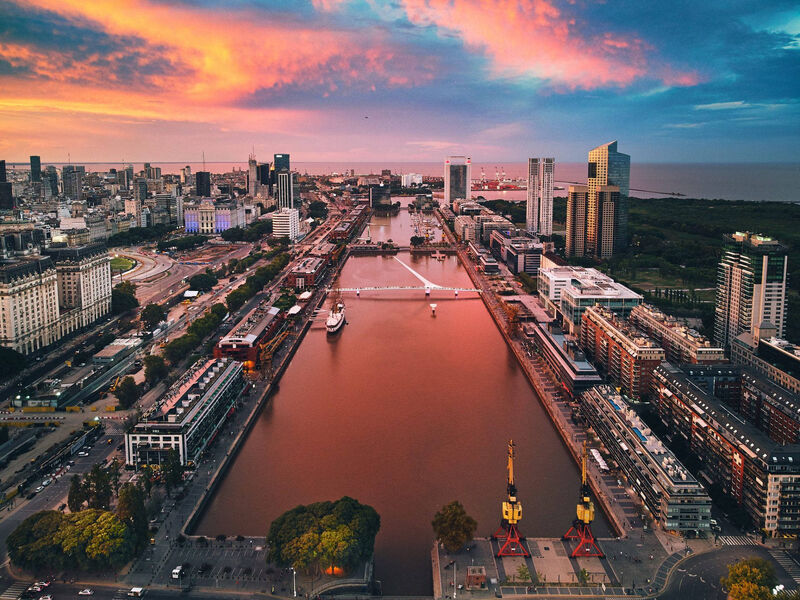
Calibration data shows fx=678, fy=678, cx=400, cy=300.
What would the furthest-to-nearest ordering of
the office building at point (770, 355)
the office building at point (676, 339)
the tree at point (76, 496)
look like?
the office building at point (676, 339), the office building at point (770, 355), the tree at point (76, 496)

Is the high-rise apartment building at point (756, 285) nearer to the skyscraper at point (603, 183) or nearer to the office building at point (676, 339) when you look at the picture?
the office building at point (676, 339)

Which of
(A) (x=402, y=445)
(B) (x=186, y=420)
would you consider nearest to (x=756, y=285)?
(A) (x=402, y=445)

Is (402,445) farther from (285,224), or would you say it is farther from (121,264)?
(285,224)

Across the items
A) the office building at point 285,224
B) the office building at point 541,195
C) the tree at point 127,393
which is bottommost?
the tree at point 127,393

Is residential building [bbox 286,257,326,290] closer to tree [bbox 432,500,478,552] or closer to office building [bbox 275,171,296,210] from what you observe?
tree [bbox 432,500,478,552]

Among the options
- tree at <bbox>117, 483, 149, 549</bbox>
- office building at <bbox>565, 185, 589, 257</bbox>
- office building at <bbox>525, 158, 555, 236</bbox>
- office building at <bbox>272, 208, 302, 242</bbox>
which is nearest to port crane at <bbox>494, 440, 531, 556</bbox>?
tree at <bbox>117, 483, 149, 549</bbox>

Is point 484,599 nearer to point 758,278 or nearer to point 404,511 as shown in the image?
point 404,511

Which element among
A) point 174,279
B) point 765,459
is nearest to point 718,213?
point 174,279

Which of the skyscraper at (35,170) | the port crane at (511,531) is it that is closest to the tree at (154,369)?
the port crane at (511,531)

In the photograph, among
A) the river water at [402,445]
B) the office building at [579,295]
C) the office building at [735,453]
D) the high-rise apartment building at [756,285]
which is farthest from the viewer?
the office building at [579,295]
